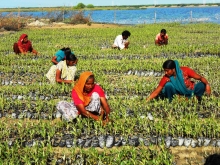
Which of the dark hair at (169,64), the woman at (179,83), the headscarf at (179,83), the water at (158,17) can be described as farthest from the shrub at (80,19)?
the dark hair at (169,64)

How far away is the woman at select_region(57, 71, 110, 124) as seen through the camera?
5332 millimetres

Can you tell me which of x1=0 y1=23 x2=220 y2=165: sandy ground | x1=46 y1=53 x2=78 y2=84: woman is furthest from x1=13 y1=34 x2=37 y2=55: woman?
x1=0 y1=23 x2=220 y2=165: sandy ground

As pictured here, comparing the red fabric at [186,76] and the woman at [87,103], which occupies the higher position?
the red fabric at [186,76]

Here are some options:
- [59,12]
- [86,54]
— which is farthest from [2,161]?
[59,12]

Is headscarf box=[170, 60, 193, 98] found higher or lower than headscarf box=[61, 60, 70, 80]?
lower

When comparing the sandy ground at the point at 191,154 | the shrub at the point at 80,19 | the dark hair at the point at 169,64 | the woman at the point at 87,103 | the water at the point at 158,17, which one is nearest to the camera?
the sandy ground at the point at 191,154

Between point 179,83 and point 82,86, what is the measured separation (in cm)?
194

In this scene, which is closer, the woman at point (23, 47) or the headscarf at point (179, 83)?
the headscarf at point (179, 83)

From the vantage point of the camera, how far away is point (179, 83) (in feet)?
20.3

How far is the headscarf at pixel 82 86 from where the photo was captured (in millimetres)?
5168

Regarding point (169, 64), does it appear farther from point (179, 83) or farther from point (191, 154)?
point (191, 154)

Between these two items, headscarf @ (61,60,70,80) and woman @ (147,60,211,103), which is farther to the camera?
headscarf @ (61,60,70,80)

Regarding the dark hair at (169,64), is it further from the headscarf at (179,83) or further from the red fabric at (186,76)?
the red fabric at (186,76)

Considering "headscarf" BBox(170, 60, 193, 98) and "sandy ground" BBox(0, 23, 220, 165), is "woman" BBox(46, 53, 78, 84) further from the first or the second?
"sandy ground" BBox(0, 23, 220, 165)
